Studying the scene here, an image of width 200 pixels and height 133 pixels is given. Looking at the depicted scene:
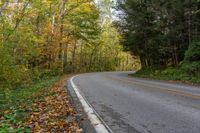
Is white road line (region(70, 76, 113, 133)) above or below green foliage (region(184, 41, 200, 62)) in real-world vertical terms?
below

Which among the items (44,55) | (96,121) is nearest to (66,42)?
(44,55)

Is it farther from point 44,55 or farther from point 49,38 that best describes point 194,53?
point 44,55

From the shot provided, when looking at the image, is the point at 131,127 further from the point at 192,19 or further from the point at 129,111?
the point at 192,19

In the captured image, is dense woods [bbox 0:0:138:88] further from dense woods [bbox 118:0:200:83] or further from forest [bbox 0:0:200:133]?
dense woods [bbox 118:0:200:83]

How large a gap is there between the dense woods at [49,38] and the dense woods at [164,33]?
7.08 m

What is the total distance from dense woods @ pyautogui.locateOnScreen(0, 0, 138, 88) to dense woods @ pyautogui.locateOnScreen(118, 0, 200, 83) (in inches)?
279

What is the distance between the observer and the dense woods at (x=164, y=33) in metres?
22.7

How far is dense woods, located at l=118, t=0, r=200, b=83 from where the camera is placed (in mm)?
22688

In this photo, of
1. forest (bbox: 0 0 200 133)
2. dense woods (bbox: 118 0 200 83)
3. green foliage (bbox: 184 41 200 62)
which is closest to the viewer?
forest (bbox: 0 0 200 133)

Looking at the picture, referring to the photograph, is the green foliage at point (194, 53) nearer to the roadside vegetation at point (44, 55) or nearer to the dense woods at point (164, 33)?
the dense woods at point (164, 33)

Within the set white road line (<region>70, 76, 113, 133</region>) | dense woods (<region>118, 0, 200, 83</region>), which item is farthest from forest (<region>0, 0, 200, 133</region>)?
white road line (<region>70, 76, 113, 133</region>)

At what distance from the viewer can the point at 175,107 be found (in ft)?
27.0

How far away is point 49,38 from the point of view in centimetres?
3188

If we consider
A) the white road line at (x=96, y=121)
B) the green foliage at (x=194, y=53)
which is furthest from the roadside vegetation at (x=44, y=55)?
the green foliage at (x=194, y=53)
